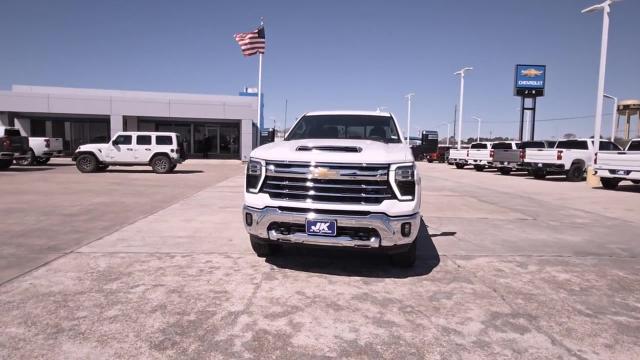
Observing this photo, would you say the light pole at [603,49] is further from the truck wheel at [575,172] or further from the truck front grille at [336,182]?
the truck front grille at [336,182]

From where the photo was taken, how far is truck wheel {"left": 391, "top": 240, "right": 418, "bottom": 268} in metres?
4.58

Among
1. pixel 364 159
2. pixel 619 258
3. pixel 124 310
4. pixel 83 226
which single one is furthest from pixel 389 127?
pixel 83 226

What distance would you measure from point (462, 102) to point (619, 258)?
31746mm

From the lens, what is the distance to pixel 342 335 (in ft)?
10.2

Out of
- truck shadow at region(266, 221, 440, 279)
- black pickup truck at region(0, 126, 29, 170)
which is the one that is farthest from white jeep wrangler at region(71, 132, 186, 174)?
truck shadow at region(266, 221, 440, 279)

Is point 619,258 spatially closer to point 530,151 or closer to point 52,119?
point 530,151

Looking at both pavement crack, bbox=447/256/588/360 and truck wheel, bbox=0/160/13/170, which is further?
truck wheel, bbox=0/160/13/170

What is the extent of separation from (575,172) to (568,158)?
894mm

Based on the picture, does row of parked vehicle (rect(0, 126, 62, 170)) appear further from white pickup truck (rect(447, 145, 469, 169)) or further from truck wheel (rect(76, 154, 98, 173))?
white pickup truck (rect(447, 145, 469, 169))

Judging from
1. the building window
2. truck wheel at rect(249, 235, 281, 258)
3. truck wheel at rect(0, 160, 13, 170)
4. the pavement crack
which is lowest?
the pavement crack

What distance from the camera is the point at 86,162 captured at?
58.1ft

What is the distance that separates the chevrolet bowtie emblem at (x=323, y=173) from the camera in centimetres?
412

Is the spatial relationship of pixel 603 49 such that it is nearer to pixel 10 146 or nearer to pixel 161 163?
pixel 161 163

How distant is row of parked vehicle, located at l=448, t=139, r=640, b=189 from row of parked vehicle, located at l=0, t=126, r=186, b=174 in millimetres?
16726
